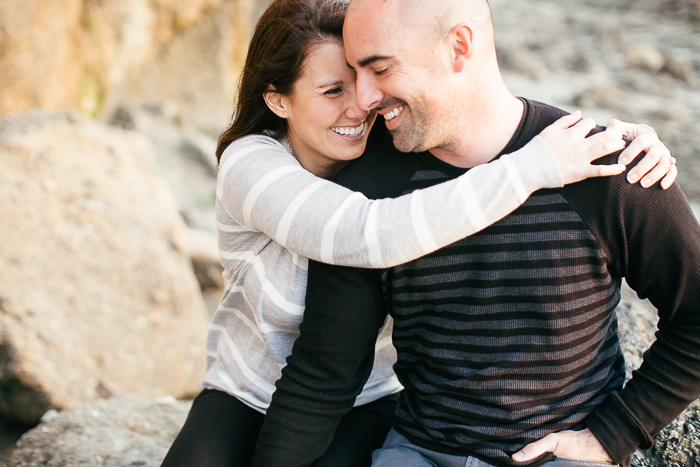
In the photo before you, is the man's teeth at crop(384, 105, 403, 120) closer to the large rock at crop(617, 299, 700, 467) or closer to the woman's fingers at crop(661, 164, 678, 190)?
the woman's fingers at crop(661, 164, 678, 190)

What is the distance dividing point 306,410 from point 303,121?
1.02 metres

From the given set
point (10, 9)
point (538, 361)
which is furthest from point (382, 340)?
point (10, 9)

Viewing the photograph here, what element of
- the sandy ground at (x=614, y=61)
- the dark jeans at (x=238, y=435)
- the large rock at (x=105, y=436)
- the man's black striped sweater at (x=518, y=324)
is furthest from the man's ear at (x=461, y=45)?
the sandy ground at (x=614, y=61)

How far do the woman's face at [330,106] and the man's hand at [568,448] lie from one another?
1.10 m

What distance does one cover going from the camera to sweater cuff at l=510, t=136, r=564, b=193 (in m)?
1.41

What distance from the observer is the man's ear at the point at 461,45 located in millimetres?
1575

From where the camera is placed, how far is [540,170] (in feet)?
4.63

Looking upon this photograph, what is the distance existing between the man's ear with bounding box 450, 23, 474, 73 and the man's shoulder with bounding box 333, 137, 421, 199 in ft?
1.01

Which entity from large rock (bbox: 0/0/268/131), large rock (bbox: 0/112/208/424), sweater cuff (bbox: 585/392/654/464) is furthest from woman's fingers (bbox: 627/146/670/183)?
large rock (bbox: 0/0/268/131)

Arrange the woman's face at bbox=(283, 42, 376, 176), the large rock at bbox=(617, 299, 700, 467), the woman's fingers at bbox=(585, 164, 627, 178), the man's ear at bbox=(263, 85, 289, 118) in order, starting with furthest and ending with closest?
the man's ear at bbox=(263, 85, 289, 118), the woman's face at bbox=(283, 42, 376, 176), the large rock at bbox=(617, 299, 700, 467), the woman's fingers at bbox=(585, 164, 627, 178)

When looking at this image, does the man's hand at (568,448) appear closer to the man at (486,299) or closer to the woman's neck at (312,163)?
the man at (486,299)

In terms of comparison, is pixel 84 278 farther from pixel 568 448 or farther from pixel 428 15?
pixel 568 448

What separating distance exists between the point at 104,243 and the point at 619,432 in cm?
322

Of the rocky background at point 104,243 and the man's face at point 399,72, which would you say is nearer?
the man's face at point 399,72
